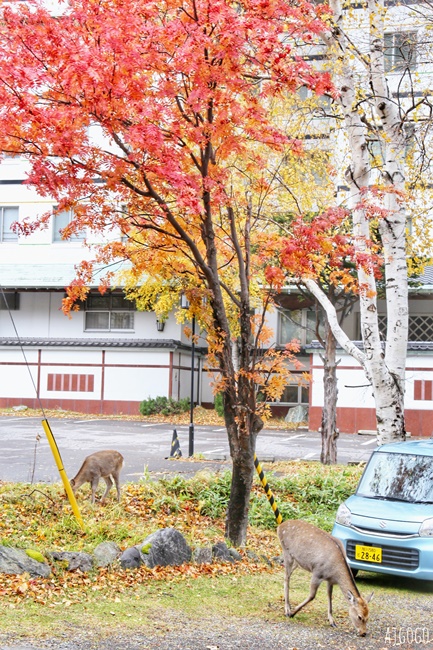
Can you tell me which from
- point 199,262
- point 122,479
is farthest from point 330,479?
point 199,262

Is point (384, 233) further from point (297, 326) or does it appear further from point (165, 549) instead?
point (297, 326)

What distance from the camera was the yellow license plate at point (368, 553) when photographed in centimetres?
979

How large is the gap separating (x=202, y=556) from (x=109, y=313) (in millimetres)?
29804

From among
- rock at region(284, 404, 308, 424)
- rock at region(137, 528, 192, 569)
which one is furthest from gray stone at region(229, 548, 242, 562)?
rock at region(284, 404, 308, 424)

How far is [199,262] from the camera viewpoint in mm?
10289

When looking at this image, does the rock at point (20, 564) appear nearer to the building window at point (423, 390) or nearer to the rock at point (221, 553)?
the rock at point (221, 553)

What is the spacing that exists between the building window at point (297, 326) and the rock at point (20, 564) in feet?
98.0

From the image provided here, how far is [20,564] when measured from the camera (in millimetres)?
8008

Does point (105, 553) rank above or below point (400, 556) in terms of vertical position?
above

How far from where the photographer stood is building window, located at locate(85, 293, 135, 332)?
38.5 m

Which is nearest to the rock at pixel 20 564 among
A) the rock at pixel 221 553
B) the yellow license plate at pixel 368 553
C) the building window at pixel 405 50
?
the rock at pixel 221 553

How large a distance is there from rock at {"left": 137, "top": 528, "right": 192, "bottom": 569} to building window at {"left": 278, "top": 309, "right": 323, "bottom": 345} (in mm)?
28347

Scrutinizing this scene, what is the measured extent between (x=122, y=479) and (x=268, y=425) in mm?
18396

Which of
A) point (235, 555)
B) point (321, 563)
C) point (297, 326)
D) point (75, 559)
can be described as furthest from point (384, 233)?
point (297, 326)
